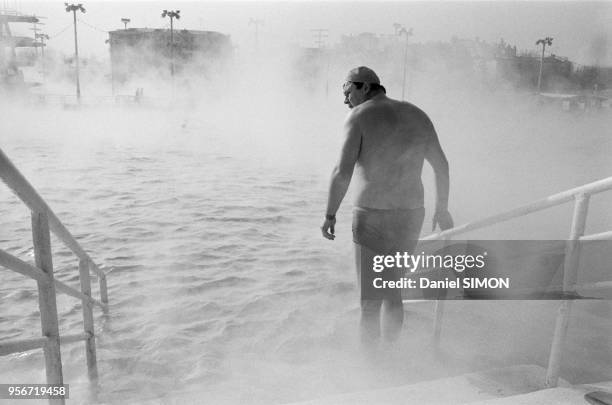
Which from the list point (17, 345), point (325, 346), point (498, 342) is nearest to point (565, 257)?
point (498, 342)

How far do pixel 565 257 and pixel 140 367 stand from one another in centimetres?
271

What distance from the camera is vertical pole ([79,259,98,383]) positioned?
10.6 feet

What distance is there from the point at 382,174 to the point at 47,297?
1.74 metres

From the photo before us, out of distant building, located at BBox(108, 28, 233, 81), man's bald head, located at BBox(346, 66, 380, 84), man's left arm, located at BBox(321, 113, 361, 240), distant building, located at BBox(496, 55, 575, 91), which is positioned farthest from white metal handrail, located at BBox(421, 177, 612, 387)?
distant building, located at BBox(108, 28, 233, 81)

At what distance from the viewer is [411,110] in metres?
2.97

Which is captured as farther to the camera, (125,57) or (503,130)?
(125,57)

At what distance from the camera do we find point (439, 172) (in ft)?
10.3

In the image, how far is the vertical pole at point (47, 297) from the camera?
204cm

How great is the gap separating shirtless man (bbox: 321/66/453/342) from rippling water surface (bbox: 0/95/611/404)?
717mm

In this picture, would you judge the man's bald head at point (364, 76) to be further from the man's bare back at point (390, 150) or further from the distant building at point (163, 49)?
the distant building at point (163, 49)

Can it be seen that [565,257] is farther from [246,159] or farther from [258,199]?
[246,159]

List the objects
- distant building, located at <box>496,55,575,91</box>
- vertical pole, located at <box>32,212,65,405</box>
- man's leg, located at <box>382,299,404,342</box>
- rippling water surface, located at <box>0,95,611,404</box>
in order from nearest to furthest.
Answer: vertical pole, located at <box>32,212,65,405</box> < man's leg, located at <box>382,299,404,342</box> < rippling water surface, located at <box>0,95,611,404</box> < distant building, located at <box>496,55,575,91</box>

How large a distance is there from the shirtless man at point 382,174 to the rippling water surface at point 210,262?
2.35 feet

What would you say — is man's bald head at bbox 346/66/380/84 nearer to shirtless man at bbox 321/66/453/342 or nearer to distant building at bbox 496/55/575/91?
shirtless man at bbox 321/66/453/342
